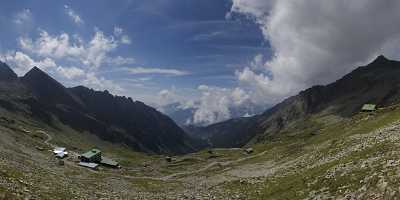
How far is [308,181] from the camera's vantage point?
180 ft

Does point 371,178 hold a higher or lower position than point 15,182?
lower

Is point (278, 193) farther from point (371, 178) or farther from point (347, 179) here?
point (371, 178)

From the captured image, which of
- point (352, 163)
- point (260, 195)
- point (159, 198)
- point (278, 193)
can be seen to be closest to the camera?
point (352, 163)

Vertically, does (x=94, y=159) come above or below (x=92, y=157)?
below

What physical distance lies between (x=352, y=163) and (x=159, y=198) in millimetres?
33287

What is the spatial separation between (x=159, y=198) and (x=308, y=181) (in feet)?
88.5

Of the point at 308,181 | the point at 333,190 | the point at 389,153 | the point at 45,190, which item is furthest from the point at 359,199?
the point at 45,190

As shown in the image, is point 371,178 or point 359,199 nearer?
point 359,199

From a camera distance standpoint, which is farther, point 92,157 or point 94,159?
point 94,159

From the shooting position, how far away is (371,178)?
4044 centimetres

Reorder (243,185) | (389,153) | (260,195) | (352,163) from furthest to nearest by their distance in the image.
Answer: (243,185)
(260,195)
(352,163)
(389,153)

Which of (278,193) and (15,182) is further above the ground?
(15,182)

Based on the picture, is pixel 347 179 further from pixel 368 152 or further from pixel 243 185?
pixel 243 185

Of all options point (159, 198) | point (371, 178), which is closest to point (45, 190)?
point (159, 198)
